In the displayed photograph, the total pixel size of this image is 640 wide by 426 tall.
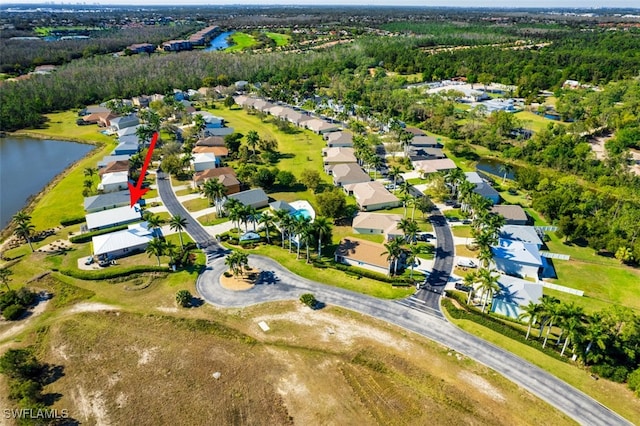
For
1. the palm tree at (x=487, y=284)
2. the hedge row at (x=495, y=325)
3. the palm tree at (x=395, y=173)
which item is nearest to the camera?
the hedge row at (x=495, y=325)

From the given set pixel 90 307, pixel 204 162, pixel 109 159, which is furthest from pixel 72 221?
pixel 204 162

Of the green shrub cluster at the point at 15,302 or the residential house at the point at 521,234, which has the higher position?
the residential house at the point at 521,234

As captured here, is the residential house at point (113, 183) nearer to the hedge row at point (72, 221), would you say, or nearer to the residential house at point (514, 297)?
the hedge row at point (72, 221)

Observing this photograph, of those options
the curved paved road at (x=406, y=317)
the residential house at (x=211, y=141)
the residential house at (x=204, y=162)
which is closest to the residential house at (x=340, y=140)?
the residential house at (x=211, y=141)

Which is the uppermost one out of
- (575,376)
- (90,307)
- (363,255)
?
(363,255)

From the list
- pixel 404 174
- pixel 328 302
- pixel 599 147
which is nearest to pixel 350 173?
pixel 404 174

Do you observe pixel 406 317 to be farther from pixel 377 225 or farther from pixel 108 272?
pixel 108 272

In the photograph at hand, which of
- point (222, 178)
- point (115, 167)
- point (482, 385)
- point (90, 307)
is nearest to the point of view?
point (482, 385)
